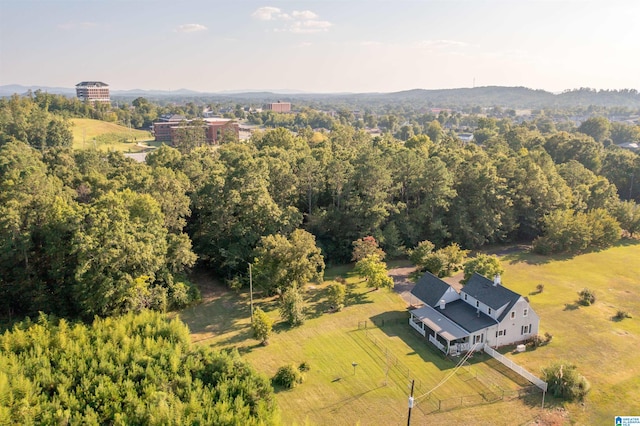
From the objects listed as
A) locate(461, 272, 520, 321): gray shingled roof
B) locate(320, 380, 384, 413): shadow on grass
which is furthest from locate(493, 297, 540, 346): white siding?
locate(320, 380, 384, 413): shadow on grass

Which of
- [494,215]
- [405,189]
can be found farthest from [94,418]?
[494,215]

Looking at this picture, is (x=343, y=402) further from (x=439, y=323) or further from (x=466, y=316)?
(x=466, y=316)

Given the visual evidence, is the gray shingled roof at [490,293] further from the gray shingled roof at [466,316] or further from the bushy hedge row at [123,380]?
the bushy hedge row at [123,380]

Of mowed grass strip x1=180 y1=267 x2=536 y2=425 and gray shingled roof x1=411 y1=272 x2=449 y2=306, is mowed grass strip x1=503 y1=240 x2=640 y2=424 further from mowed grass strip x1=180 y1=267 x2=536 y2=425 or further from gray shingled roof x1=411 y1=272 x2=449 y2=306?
gray shingled roof x1=411 y1=272 x2=449 y2=306

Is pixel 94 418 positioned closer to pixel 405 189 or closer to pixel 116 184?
pixel 116 184

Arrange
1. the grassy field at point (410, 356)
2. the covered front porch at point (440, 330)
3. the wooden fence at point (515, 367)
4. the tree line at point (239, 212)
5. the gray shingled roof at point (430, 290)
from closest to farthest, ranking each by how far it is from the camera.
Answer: the grassy field at point (410, 356), the wooden fence at point (515, 367), the covered front porch at point (440, 330), the tree line at point (239, 212), the gray shingled roof at point (430, 290)

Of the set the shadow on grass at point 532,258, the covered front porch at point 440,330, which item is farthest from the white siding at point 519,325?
the shadow on grass at point 532,258

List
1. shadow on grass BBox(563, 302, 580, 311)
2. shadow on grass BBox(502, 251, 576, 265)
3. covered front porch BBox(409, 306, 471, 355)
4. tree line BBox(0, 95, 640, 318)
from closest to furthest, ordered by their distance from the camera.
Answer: covered front porch BBox(409, 306, 471, 355) < tree line BBox(0, 95, 640, 318) < shadow on grass BBox(563, 302, 580, 311) < shadow on grass BBox(502, 251, 576, 265)
